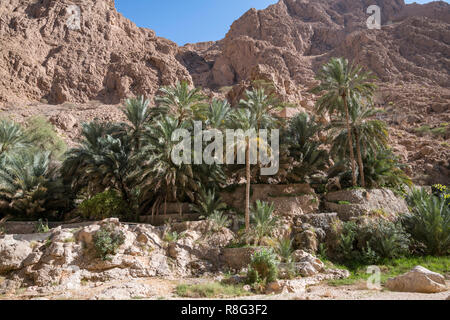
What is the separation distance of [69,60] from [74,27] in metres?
9.13

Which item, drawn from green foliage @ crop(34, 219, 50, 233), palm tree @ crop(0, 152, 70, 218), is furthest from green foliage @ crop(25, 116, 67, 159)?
green foliage @ crop(34, 219, 50, 233)

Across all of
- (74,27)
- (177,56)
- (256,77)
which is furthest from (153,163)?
(177,56)

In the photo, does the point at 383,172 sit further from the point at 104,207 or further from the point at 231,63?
the point at 231,63

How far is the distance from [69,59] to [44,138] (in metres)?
25.6

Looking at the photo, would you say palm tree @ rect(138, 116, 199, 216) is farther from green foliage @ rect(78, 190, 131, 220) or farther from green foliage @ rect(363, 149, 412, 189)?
green foliage @ rect(363, 149, 412, 189)

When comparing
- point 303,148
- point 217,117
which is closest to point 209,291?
point 303,148

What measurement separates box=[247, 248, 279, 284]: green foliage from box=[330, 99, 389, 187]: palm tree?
1094 centimetres

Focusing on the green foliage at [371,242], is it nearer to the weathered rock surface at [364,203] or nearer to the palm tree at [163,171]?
the weathered rock surface at [364,203]

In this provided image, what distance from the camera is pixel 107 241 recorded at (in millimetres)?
13023

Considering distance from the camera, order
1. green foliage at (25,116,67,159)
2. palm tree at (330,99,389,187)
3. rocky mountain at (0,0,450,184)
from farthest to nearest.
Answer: rocky mountain at (0,0,450,184) → green foliage at (25,116,67,159) → palm tree at (330,99,389,187)

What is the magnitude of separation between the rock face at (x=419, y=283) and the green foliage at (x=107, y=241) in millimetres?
11337

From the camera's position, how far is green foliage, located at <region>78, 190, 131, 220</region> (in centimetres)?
1889

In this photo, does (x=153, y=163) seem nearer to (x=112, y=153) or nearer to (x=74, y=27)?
(x=112, y=153)

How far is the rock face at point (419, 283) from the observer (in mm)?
9703
